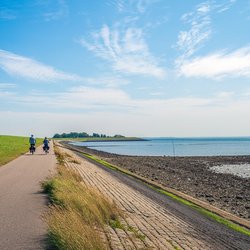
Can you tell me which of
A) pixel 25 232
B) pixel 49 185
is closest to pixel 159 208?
pixel 49 185

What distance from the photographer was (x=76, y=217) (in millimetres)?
8102

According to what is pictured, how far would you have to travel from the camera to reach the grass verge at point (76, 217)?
6.59 m

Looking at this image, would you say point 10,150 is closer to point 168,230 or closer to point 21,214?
point 21,214

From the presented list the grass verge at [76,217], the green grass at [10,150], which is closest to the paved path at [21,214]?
the grass verge at [76,217]

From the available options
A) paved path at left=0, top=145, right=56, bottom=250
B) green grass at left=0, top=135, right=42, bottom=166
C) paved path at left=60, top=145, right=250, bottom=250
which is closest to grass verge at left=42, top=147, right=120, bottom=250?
paved path at left=0, top=145, right=56, bottom=250

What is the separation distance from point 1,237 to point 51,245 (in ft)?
4.37

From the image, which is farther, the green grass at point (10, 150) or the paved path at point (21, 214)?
the green grass at point (10, 150)

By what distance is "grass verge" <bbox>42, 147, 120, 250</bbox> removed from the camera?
659 centimetres

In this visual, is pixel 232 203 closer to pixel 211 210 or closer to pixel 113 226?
pixel 211 210

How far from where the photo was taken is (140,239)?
8.36m

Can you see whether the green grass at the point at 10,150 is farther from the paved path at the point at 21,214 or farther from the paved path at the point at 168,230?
the paved path at the point at 168,230

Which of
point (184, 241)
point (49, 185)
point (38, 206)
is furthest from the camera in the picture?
point (49, 185)

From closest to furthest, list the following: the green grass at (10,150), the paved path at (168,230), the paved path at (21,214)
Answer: the paved path at (21,214) → the paved path at (168,230) → the green grass at (10,150)

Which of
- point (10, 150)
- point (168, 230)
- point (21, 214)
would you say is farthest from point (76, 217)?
point (10, 150)
